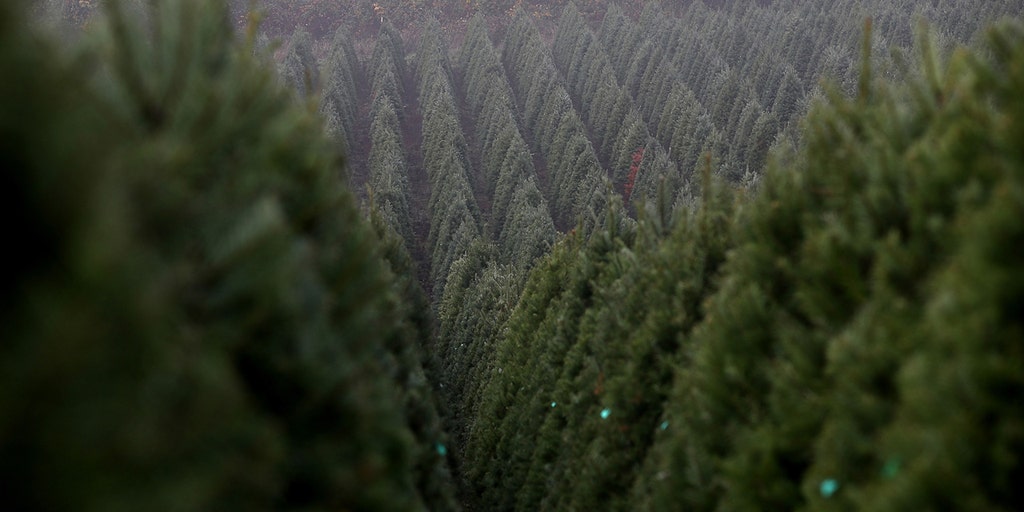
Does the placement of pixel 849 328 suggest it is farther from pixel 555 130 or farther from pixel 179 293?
pixel 555 130

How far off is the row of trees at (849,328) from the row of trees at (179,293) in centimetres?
180

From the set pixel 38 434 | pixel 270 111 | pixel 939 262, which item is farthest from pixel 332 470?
pixel 939 262

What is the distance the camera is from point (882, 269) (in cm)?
286

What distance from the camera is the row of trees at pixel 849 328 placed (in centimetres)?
227

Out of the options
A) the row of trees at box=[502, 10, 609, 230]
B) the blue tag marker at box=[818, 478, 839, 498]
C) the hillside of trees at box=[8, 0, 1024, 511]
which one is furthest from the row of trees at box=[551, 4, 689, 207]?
the blue tag marker at box=[818, 478, 839, 498]

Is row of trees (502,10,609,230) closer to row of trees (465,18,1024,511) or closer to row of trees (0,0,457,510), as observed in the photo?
row of trees (465,18,1024,511)

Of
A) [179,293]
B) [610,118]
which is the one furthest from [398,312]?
[610,118]

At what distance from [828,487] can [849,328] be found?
663 millimetres

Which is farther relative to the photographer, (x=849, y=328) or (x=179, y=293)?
(x=849, y=328)

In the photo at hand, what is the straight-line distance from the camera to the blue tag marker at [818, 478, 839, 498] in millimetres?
2846

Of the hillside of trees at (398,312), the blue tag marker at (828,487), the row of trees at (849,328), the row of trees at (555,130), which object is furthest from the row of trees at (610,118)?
the blue tag marker at (828,487)

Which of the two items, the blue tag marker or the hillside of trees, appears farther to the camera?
the blue tag marker

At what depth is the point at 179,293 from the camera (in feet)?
7.31

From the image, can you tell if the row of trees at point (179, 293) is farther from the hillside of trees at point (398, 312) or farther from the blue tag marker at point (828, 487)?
the blue tag marker at point (828, 487)
